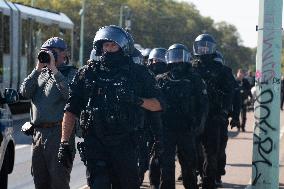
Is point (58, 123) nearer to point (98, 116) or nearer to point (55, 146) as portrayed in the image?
point (55, 146)

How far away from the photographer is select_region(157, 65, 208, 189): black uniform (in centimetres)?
783

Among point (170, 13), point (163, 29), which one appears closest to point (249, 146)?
point (163, 29)

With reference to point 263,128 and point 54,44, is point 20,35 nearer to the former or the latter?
point 263,128

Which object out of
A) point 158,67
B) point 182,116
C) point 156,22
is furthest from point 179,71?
point 156,22

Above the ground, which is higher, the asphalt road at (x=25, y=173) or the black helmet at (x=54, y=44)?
the black helmet at (x=54, y=44)

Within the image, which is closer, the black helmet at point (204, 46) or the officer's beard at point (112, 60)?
the officer's beard at point (112, 60)

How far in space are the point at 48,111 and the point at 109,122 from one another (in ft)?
3.68

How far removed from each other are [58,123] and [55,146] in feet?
0.74

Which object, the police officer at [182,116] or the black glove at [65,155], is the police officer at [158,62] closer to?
the police officer at [182,116]

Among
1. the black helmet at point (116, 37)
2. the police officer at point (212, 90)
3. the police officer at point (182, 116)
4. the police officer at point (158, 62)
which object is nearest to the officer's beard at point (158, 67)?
the police officer at point (158, 62)

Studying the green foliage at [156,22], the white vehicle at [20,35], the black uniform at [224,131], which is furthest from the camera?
the green foliage at [156,22]

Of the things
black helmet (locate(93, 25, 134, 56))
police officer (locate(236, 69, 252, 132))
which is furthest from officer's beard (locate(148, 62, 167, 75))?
police officer (locate(236, 69, 252, 132))

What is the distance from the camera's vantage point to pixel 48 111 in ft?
21.1

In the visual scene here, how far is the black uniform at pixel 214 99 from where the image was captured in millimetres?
9055
